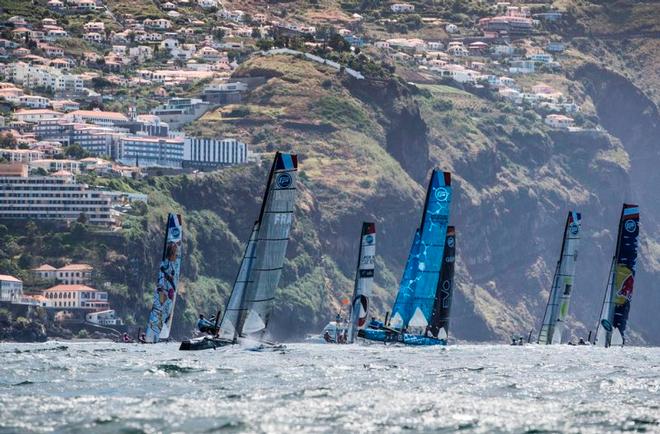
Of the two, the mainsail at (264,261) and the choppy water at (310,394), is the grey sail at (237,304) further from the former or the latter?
the choppy water at (310,394)

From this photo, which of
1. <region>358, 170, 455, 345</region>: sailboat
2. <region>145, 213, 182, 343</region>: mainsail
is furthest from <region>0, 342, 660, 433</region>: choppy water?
<region>145, 213, 182, 343</region>: mainsail

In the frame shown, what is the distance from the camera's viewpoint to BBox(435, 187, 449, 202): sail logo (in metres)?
116

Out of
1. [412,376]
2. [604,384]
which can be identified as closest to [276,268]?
[412,376]

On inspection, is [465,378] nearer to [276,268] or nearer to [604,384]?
[604,384]

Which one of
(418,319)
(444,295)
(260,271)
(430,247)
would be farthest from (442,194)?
(260,271)

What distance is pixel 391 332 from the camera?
4572 inches

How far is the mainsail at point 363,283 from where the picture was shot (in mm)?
126688

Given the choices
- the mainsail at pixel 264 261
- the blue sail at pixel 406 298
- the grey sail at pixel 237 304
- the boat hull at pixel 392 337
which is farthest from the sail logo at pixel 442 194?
the grey sail at pixel 237 304

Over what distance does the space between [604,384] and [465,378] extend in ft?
19.1

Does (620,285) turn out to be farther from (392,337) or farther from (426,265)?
(392,337)

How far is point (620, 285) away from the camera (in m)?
128

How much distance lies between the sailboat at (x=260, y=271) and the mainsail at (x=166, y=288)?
3428 centimetres

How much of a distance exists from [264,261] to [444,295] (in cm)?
3216

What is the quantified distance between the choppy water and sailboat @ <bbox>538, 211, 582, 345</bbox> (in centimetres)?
3706
